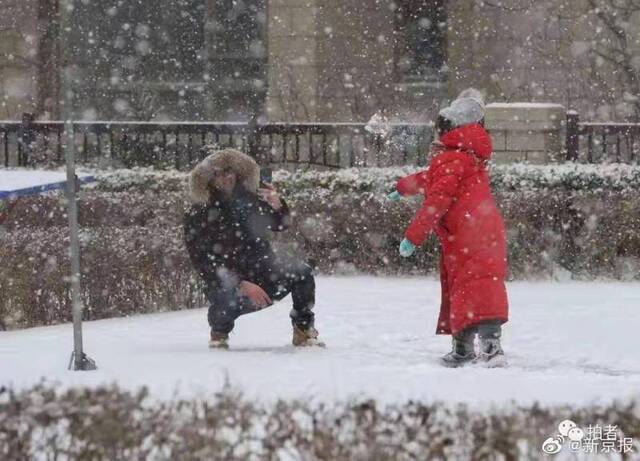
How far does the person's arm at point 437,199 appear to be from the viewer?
753 cm

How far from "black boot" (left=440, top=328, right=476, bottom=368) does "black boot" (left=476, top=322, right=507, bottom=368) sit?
51 millimetres

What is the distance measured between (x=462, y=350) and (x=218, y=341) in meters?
1.53

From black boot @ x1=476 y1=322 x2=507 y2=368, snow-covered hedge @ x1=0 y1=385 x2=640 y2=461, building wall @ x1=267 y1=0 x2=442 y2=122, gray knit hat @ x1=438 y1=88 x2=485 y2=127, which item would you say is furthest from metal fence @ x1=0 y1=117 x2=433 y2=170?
snow-covered hedge @ x1=0 y1=385 x2=640 y2=461

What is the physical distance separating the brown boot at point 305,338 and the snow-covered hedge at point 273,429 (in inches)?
150

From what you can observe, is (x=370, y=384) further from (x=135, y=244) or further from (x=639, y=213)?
(x=639, y=213)

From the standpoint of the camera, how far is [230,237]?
8.21 meters

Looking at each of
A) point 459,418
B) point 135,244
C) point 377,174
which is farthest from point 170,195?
point 459,418

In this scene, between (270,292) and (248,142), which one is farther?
(248,142)

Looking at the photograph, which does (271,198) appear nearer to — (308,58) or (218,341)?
(218,341)

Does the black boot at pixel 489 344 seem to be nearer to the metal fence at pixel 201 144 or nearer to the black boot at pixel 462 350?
the black boot at pixel 462 350

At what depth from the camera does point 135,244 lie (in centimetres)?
1080

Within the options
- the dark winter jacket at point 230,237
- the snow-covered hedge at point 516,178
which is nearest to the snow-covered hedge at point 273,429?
the dark winter jacket at point 230,237

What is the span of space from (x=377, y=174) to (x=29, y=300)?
476 centimetres

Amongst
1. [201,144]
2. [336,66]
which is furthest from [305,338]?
[336,66]
